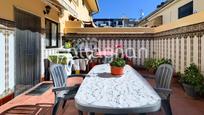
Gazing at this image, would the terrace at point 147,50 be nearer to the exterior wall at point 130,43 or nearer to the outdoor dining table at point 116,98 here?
the exterior wall at point 130,43

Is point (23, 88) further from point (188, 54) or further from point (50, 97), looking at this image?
point (188, 54)

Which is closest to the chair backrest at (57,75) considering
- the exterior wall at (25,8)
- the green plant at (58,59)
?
the exterior wall at (25,8)

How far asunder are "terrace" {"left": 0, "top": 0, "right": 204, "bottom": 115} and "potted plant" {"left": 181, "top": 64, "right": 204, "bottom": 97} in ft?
0.50

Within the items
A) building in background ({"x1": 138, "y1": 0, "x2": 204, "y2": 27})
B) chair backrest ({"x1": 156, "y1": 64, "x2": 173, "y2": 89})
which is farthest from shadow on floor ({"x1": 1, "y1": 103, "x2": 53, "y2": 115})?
building in background ({"x1": 138, "y1": 0, "x2": 204, "y2": 27})

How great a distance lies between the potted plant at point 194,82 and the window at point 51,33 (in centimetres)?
547

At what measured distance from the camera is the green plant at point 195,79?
21.2 feet

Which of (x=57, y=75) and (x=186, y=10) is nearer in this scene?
(x=57, y=75)

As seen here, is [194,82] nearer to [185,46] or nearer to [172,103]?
[172,103]

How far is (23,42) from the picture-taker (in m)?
7.36

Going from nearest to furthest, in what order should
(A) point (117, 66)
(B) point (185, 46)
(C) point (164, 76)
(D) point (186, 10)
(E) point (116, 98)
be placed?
(E) point (116, 98), (A) point (117, 66), (C) point (164, 76), (B) point (185, 46), (D) point (186, 10)

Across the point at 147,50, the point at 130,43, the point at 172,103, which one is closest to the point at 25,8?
the point at 172,103

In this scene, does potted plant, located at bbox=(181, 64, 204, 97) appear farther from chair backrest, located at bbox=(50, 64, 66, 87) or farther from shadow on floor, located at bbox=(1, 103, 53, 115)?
shadow on floor, located at bbox=(1, 103, 53, 115)

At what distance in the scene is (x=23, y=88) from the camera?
7363 mm

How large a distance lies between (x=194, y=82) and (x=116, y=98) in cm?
426
